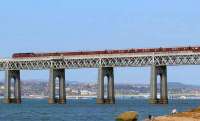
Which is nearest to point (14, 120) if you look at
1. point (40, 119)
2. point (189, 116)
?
point (40, 119)

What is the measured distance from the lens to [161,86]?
632ft

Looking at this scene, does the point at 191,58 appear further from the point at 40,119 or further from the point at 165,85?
the point at 40,119

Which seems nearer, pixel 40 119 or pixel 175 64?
pixel 40 119

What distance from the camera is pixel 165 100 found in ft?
632

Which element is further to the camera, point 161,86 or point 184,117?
point 161,86

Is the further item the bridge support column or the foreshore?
the bridge support column

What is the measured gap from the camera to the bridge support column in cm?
18895

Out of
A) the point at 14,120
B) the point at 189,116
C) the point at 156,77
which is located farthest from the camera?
the point at 156,77

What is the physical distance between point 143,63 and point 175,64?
8.65 meters

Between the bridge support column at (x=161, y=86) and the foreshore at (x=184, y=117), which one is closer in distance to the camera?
the foreshore at (x=184, y=117)

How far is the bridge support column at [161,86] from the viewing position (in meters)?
189

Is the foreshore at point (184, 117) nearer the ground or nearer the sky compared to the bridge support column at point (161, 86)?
nearer the ground

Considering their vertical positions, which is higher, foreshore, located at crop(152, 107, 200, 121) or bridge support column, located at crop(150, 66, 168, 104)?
bridge support column, located at crop(150, 66, 168, 104)

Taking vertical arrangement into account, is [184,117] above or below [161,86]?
below
